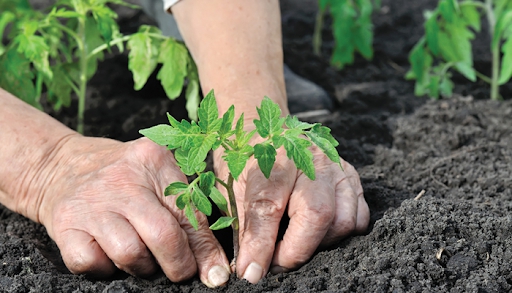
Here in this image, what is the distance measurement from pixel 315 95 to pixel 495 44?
94cm

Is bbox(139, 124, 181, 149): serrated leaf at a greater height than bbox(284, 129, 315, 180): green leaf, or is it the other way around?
bbox(139, 124, 181, 149): serrated leaf

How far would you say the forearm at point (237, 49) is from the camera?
86.1 inches

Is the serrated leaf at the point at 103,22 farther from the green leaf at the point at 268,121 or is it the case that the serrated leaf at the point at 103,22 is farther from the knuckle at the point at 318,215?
the knuckle at the point at 318,215

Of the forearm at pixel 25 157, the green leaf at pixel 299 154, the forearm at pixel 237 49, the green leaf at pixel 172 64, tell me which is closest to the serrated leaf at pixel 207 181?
Result: the green leaf at pixel 299 154

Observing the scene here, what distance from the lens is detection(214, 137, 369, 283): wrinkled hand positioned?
1.76m

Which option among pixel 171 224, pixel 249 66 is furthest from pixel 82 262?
pixel 249 66

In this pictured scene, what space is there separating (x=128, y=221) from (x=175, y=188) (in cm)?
20

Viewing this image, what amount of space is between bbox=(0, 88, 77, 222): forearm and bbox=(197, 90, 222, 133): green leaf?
0.65 m

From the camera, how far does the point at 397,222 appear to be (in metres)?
1.84

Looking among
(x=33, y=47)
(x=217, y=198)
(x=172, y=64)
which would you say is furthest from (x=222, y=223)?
(x=33, y=47)

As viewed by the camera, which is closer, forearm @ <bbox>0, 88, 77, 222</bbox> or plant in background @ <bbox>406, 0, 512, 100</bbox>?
forearm @ <bbox>0, 88, 77, 222</bbox>

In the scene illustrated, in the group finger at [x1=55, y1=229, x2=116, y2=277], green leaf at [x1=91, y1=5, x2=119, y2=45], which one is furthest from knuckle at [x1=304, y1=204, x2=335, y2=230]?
green leaf at [x1=91, y1=5, x2=119, y2=45]

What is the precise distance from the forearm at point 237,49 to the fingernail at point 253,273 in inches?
23.1

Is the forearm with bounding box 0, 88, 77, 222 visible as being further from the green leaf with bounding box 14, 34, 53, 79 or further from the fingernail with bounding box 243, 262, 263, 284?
the fingernail with bounding box 243, 262, 263, 284
